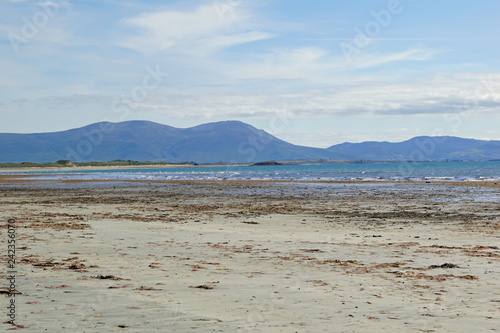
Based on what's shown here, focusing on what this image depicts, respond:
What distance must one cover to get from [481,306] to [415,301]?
936 millimetres

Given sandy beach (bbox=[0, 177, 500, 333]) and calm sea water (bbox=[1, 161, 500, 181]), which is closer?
sandy beach (bbox=[0, 177, 500, 333])

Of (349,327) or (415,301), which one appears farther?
(415,301)

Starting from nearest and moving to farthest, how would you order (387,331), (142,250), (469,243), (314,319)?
(387,331)
(314,319)
(142,250)
(469,243)

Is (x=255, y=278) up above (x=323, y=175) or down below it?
below

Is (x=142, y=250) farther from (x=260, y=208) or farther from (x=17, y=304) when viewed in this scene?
(x=260, y=208)

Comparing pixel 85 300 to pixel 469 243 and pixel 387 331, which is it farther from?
pixel 469 243

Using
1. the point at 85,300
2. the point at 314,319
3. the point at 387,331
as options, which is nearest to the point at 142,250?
the point at 85,300

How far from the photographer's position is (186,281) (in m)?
9.40

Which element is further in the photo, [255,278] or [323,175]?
[323,175]

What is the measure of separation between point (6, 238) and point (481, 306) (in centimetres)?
1253

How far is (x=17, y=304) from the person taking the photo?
7.66 metres

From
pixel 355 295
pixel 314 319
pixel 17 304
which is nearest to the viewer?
pixel 314 319

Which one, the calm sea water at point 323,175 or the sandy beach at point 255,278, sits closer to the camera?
the sandy beach at point 255,278

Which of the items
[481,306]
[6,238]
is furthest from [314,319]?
[6,238]
